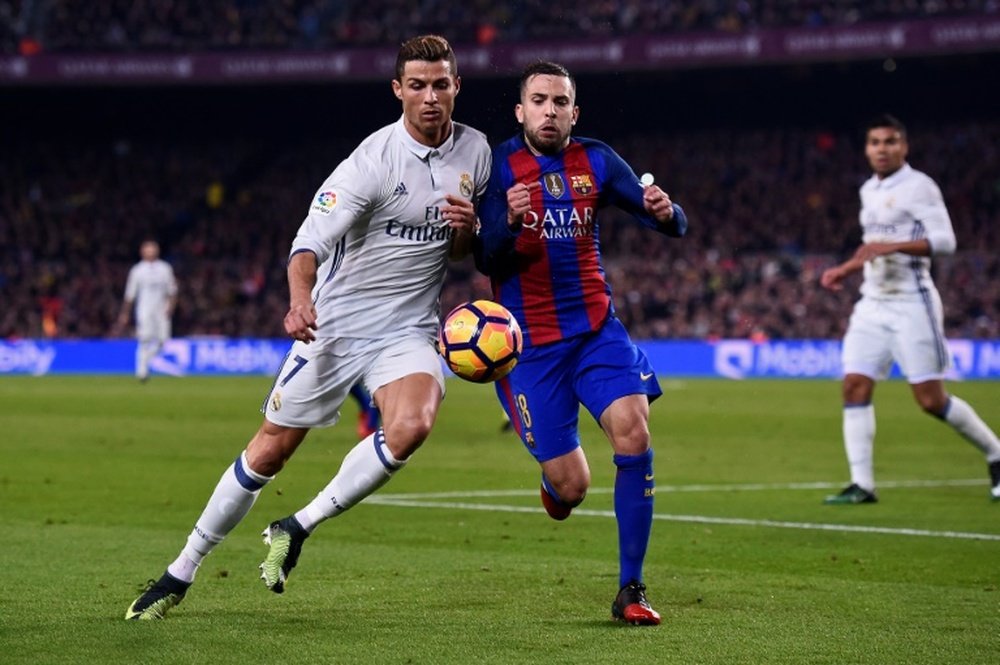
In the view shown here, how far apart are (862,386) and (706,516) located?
1.71m

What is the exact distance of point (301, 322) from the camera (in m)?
5.75

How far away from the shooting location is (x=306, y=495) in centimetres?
1098

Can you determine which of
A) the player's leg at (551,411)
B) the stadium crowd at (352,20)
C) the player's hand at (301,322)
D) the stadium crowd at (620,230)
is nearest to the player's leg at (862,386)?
the player's leg at (551,411)

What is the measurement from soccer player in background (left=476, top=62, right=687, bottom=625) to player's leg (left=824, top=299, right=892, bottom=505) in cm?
417

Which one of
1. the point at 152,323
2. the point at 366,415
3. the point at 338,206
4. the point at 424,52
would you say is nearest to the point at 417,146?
the point at 424,52

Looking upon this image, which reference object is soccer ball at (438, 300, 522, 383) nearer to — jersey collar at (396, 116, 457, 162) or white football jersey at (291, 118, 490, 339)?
white football jersey at (291, 118, 490, 339)

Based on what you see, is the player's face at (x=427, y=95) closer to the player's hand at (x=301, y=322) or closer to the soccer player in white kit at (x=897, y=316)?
the player's hand at (x=301, y=322)

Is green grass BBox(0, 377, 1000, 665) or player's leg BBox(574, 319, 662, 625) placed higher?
player's leg BBox(574, 319, 662, 625)

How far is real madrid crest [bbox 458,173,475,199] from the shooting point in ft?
21.3

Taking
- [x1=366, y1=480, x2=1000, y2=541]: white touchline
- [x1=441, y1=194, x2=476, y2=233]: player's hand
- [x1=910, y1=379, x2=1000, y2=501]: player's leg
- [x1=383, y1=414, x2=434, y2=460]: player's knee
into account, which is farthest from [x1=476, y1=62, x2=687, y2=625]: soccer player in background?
[x1=910, y1=379, x2=1000, y2=501]: player's leg

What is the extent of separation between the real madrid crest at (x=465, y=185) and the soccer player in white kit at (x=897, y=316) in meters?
4.55

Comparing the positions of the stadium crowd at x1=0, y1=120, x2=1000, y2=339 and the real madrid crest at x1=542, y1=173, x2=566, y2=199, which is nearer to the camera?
the real madrid crest at x1=542, y1=173, x2=566, y2=199

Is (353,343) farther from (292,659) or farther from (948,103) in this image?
(948,103)

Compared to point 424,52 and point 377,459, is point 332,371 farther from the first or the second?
point 424,52
